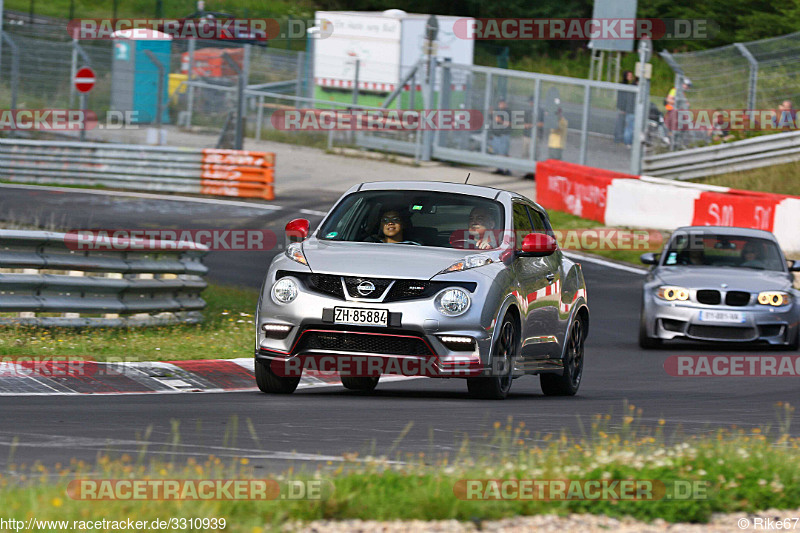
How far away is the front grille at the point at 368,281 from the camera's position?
9.11m

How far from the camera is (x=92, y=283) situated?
12.6 meters

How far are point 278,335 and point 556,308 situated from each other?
2.62 m

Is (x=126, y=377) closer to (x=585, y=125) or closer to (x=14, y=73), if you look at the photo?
(x=585, y=125)

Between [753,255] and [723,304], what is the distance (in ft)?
4.17

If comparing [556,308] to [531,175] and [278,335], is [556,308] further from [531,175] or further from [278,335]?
[531,175]

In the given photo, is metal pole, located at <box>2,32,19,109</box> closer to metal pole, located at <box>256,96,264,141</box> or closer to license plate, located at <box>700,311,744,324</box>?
metal pole, located at <box>256,96,264,141</box>

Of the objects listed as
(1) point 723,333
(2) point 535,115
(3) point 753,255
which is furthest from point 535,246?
(2) point 535,115

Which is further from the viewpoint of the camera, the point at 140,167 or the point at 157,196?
the point at 140,167

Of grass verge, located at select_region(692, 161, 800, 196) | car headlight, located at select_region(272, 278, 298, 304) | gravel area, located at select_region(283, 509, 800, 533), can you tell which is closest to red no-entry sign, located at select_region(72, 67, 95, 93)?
grass verge, located at select_region(692, 161, 800, 196)

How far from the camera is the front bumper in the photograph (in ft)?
48.2

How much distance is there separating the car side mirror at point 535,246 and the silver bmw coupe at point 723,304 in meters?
5.13

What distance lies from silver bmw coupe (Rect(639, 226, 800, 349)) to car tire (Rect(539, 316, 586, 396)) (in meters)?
3.59

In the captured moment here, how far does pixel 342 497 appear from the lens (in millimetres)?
5262

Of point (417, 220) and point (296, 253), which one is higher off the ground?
point (417, 220)
